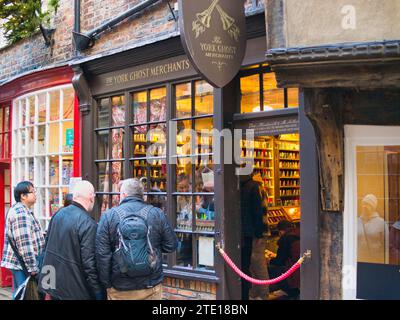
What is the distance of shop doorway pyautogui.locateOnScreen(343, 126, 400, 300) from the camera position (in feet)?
17.4

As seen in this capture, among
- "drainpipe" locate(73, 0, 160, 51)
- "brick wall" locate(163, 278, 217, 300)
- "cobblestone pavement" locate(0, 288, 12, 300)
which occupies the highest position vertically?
"drainpipe" locate(73, 0, 160, 51)

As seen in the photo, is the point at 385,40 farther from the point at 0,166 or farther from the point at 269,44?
the point at 0,166

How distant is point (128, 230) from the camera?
484cm

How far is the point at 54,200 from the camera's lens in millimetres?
9414

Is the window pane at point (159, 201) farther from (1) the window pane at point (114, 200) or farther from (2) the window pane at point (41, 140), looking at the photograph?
(2) the window pane at point (41, 140)

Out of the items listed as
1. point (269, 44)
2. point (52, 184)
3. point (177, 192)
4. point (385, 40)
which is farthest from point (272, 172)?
point (385, 40)

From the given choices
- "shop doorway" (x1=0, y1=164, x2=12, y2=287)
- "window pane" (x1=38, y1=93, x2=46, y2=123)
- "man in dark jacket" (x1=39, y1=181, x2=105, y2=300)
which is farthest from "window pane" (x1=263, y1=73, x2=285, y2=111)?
"shop doorway" (x1=0, y1=164, x2=12, y2=287)

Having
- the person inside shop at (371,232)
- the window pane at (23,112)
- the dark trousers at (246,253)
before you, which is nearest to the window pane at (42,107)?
the window pane at (23,112)

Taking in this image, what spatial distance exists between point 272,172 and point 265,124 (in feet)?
10.4

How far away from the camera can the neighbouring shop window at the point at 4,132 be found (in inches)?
428

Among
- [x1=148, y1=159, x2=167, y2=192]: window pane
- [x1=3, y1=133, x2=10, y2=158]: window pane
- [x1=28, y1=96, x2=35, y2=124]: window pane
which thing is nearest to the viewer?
[x1=148, y1=159, x2=167, y2=192]: window pane

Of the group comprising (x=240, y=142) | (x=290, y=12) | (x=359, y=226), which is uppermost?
(x=290, y=12)

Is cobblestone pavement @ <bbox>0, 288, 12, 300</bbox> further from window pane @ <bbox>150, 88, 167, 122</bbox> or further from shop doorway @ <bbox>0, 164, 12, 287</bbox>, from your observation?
window pane @ <bbox>150, 88, 167, 122</bbox>

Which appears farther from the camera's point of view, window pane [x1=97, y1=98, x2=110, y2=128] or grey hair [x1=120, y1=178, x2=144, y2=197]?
window pane [x1=97, y1=98, x2=110, y2=128]
